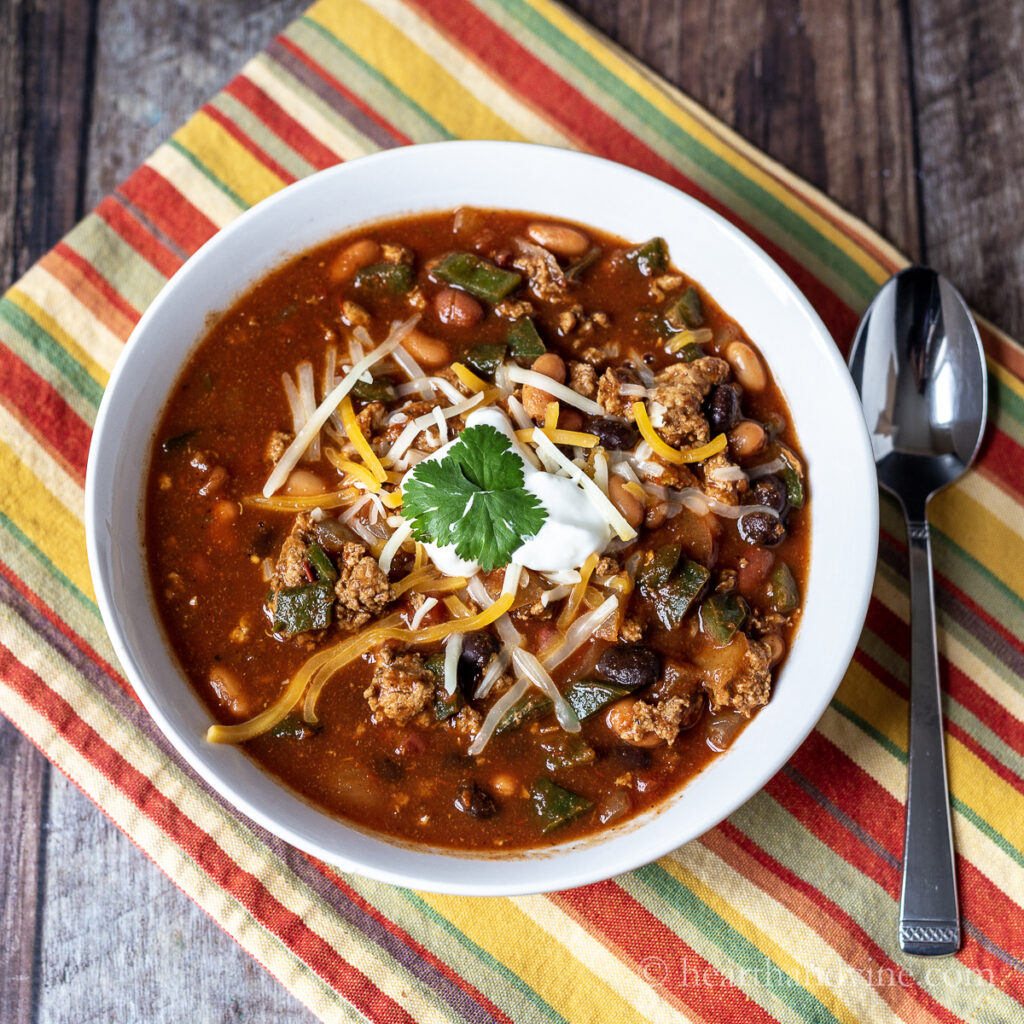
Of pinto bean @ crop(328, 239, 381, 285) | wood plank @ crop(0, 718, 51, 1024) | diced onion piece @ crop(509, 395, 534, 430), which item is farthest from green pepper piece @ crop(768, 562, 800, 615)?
wood plank @ crop(0, 718, 51, 1024)

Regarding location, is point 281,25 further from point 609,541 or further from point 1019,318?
point 1019,318

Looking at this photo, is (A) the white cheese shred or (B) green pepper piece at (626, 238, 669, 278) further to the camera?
(B) green pepper piece at (626, 238, 669, 278)

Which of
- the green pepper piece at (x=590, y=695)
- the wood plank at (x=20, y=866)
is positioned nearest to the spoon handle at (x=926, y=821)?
the green pepper piece at (x=590, y=695)

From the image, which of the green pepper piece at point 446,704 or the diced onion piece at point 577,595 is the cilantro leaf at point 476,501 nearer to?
the diced onion piece at point 577,595

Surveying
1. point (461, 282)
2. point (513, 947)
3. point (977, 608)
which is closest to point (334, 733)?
point (513, 947)

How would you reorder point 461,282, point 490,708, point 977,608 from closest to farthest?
point 490,708
point 461,282
point 977,608

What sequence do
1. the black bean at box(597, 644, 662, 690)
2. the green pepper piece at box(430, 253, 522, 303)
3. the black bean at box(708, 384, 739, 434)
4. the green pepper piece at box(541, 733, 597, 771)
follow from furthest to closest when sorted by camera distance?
1. the green pepper piece at box(430, 253, 522, 303)
2. the black bean at box(708, 384, 739, 434)
3. the green pepper piece at box(541, 733, 597, 771)
4. the black bean at box(597, 644, 662, 690)

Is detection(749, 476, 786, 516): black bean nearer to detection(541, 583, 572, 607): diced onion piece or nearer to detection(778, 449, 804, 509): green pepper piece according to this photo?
detection(778, 449, 804, 509): green pepper piece
